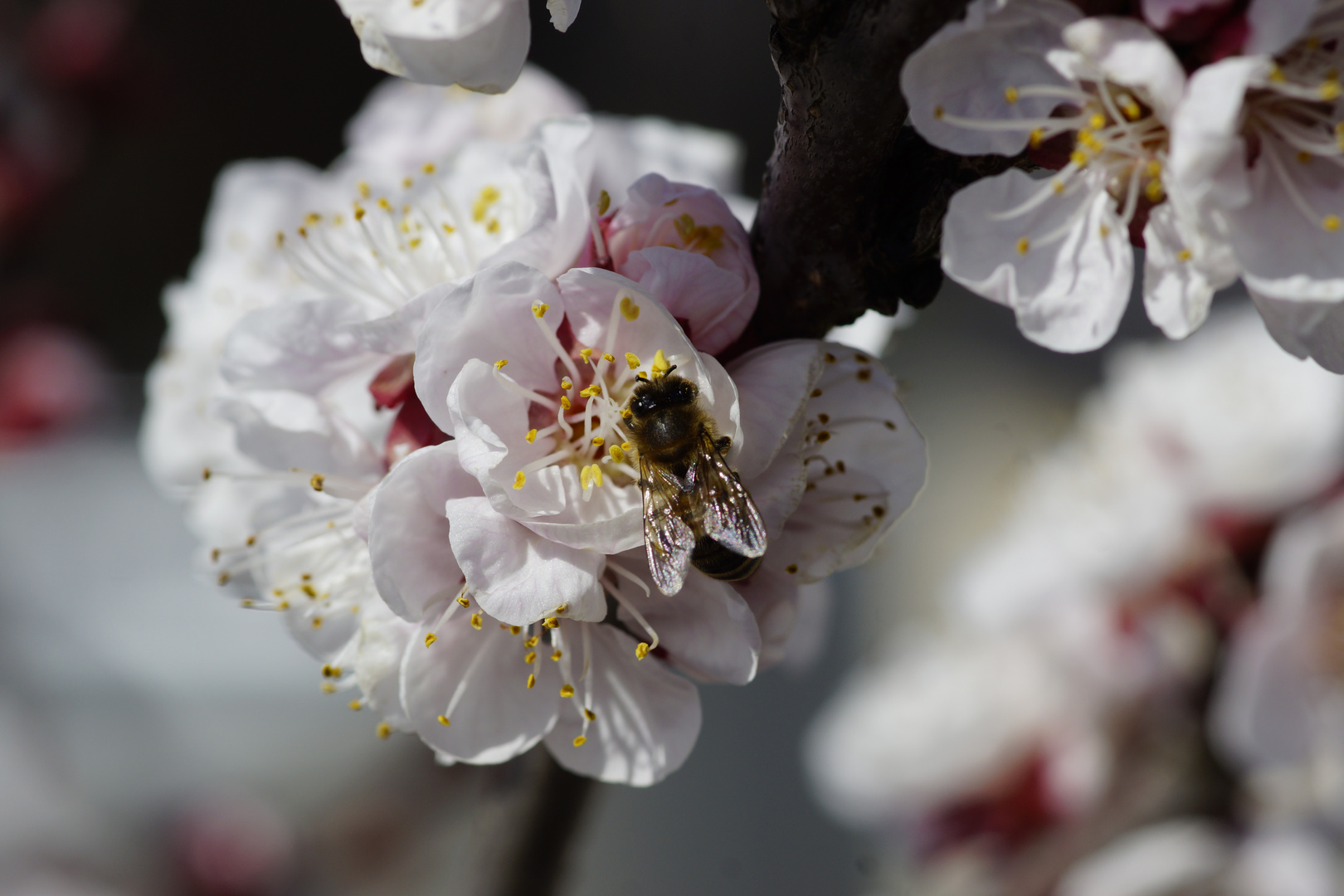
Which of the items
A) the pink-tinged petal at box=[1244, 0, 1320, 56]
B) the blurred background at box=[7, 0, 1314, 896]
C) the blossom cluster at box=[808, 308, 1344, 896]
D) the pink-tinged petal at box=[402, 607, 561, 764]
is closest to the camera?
the pink-tinged petal at box=[1244, 0, 1320, 56]

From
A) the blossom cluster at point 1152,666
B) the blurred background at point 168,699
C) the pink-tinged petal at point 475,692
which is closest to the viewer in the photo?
the pink-tinged petal at point 475,692

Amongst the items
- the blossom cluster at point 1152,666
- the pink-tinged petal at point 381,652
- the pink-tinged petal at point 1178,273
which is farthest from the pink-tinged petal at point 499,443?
the blossom cluster at point 1152,666

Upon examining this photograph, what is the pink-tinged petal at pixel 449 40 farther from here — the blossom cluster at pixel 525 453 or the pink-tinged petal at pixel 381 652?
the pink-tinged petal at pixel 381 652

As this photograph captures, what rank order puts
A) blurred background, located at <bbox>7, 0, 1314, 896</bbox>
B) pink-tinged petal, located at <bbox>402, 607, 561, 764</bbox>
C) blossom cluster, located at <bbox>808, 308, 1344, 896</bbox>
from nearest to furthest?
pink-tinged petal, located at <bbox>402, 607, 561, 764</bbox>, blossom cluster, located at <bbox>808, 308, 1344, 896</bbox>, blurred background, located at <bbox>7, 0, 1314, 896</bbox>

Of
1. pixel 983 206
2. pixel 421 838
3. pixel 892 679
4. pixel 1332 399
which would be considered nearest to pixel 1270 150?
pixel 983 206

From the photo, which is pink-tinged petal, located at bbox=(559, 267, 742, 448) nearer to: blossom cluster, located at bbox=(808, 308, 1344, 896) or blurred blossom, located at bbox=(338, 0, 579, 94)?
blurred blossom, located at bbox=(338, 0, 579, 94)

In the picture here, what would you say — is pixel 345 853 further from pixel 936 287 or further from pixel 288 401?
pixel 936 287

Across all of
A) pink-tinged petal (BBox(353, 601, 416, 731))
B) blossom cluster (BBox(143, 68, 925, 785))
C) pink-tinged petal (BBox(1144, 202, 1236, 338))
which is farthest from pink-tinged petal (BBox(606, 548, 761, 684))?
pink-tinged petal (BBox(1144, 202, 1236, 338))
